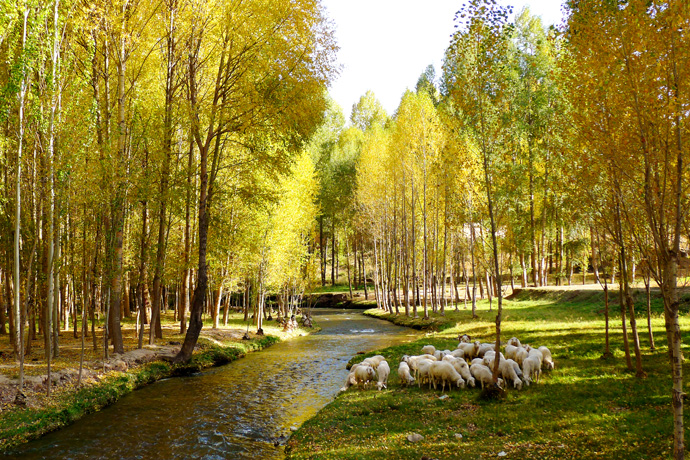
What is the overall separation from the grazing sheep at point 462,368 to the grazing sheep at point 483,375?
23 centimetres

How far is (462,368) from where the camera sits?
11.6 metres

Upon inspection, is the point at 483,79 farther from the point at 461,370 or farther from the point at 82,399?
the point at 82,399

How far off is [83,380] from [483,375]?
11.0 meters

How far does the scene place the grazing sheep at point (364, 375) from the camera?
1227 cm

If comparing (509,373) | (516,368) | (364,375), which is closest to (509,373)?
(509,373)

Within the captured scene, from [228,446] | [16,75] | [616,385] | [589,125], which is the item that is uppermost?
[16,75]

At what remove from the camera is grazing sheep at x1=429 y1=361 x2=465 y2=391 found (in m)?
11.2

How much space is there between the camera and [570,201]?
1166 centimetres

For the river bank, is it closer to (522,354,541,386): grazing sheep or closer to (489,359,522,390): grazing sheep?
(489,359,522,390): grazing sheep

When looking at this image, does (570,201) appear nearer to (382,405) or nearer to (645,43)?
(645,43)

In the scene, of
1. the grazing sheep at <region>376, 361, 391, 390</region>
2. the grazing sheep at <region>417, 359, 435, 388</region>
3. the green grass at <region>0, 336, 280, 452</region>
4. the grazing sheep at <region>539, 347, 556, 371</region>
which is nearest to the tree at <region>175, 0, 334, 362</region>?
the green grass at <region>0, 336, 280, 452</region>

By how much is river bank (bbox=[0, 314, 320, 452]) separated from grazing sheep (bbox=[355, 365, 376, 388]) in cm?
674

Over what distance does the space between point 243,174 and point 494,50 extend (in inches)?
443

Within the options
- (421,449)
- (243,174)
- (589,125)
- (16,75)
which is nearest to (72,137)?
(16,75)
